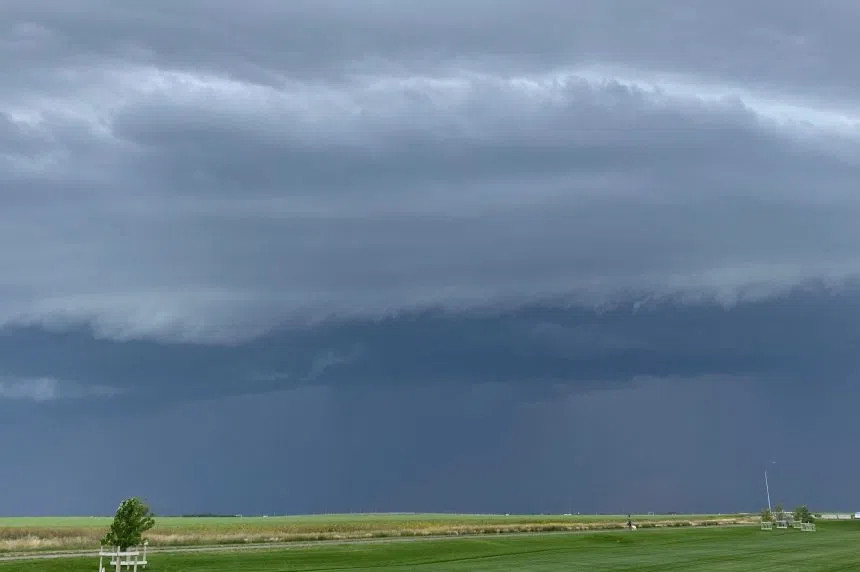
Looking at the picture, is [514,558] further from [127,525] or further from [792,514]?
[792,514]

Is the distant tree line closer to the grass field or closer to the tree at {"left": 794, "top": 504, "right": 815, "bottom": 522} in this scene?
the tree at {"left": 794, "top": 504, "right": 815, "bottom": 522}

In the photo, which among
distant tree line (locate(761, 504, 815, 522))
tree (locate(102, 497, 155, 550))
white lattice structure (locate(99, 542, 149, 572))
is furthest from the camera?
distant tree line (locate(761, 504, 815, 522))

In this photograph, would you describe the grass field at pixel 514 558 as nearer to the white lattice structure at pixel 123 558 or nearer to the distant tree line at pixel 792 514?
the white lattice structure at pixel 123 558

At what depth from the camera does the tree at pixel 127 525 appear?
5591cm

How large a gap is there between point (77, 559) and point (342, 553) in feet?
70.5

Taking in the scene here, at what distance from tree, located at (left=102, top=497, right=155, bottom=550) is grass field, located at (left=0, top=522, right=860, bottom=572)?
3.51 meters

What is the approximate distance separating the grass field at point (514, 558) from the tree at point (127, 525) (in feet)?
11.5

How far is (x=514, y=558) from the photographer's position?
237 ft

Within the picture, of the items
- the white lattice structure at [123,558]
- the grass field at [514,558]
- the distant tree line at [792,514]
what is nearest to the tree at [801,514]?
the distant tree line at [792,514]

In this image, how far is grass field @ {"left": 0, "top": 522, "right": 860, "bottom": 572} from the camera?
61062 millimetres

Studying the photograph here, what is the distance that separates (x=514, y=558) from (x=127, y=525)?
31.7 metres

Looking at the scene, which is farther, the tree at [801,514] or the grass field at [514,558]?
the tree at [801,514]

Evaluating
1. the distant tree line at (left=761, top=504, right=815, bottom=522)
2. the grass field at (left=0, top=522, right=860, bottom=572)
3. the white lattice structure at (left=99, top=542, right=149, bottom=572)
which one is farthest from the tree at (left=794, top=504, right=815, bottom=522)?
the white lattice structure at (left=99, top=542, right=149, bottom=572)

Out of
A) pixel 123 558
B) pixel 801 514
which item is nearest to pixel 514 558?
pixel 123 558
